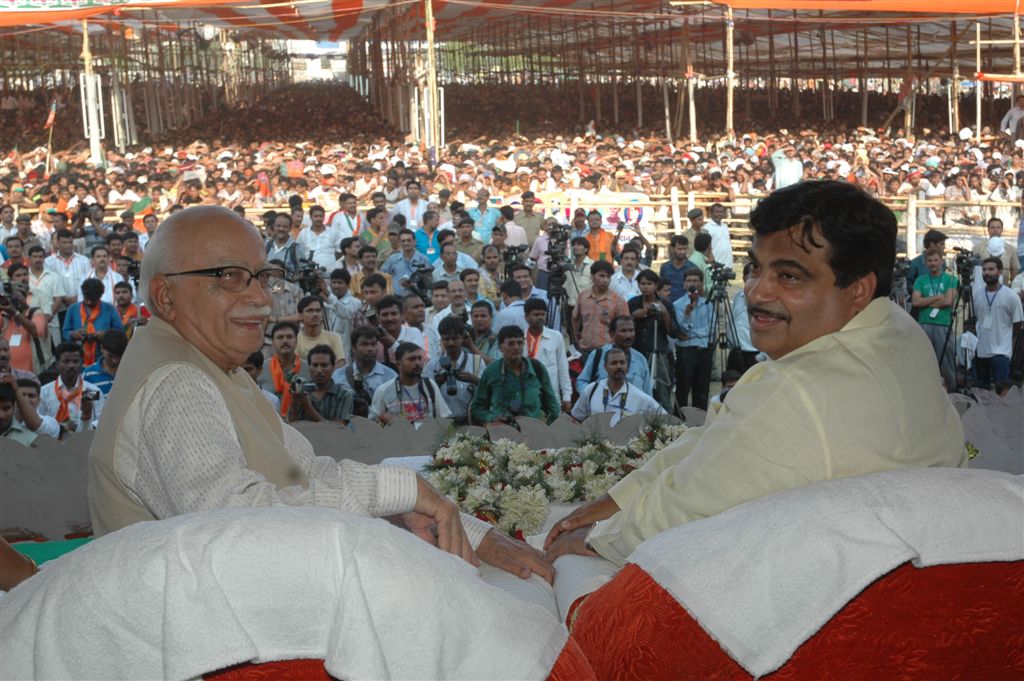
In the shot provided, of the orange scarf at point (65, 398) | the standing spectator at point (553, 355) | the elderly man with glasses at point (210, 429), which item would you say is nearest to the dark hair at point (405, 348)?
the standing spectator at point (553, 355)

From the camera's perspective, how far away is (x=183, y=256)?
1939mm

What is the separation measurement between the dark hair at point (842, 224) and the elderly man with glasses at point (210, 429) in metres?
0.71

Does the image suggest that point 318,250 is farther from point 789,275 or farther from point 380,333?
point 789,275

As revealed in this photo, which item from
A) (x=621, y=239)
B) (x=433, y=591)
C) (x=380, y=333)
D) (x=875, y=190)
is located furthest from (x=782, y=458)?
(x=875, y=190)

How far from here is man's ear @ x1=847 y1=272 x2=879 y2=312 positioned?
197 centimetres

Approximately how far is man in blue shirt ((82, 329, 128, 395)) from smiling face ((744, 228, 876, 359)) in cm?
530

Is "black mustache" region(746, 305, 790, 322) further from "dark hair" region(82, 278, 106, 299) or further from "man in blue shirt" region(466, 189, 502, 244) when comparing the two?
"man in blue shirt" region(466, 189, 502, 244)

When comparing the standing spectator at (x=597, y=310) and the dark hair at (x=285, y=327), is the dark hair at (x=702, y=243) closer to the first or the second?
the standing spectator at (x=597, y=310)

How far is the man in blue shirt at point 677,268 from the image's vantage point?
9039mm

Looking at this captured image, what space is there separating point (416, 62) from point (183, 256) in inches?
854

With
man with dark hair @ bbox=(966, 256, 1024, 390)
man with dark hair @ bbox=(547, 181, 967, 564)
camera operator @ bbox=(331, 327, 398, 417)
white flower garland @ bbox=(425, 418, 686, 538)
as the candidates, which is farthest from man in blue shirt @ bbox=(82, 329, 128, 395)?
man with dark hair @ bbox=(966, 256, 1024, 390)

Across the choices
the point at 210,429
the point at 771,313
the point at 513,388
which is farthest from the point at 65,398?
the point at 771,313

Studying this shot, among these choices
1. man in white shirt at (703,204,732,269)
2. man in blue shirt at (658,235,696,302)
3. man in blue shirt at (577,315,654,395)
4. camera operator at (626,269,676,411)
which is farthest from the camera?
man in white shirt at (703,204,732,269)

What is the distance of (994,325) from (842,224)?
6992mm
